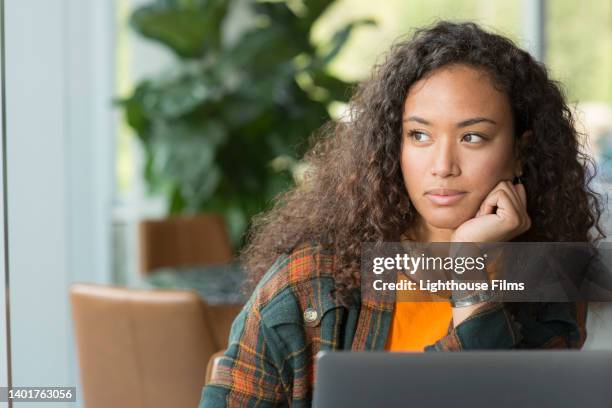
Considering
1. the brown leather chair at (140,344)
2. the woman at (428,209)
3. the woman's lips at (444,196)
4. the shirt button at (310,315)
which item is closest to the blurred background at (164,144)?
the brown leather chair at (140,344)

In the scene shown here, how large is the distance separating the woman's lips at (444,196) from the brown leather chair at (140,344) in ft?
2.88

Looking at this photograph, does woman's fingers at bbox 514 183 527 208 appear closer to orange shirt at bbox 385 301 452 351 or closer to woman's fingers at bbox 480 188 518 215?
woman's fingers at bbox 480 188 518 215

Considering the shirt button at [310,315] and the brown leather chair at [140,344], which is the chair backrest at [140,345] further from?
the shirt button at [310,315]

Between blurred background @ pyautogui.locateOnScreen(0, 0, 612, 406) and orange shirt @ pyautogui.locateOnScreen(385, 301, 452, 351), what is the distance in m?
0.18

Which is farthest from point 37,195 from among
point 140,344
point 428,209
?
point 428,209

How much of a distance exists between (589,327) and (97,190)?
133 inches

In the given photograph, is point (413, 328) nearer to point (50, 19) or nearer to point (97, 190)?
point (50, 19)

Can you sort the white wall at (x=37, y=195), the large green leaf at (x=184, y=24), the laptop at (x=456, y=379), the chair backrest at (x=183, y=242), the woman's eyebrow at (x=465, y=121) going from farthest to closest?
the large green leaf at (x=184, y=24)
the chair backrest at (x=183, y=242)
the white wall at (x=37, y=195)
the woman's eyebrow at (x=465, y=121)
the laptop at (x=456, y=379)

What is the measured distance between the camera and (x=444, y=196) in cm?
110

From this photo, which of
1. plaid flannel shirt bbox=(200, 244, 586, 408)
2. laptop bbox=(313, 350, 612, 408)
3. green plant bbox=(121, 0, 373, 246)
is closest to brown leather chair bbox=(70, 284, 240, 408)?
plaid flannel shirt bbox=(200, 244, 586, 408)

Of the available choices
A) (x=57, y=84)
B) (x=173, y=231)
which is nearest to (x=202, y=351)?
(x=57, y=84)

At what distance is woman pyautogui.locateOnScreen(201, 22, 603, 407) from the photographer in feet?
3.56

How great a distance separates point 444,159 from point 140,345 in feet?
3.47

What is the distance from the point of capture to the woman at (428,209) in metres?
1.08
